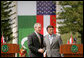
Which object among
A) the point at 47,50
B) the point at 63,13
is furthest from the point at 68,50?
the point at 63,13

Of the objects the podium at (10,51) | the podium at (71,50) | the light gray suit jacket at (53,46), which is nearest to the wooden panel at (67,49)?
the podium at (71,50)

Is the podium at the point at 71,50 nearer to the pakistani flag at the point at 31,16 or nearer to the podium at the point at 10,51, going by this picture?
the podium at the point at 10,51

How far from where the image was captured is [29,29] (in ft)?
92.0

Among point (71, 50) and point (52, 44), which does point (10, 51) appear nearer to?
point (52, 44)

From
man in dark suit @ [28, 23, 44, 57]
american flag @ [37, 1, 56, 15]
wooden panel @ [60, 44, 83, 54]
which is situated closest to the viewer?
man in dark suit @ [28, 23, 44, 57]

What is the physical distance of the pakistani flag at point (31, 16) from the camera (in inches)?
1099

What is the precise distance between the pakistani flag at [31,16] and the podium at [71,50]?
18397 mm

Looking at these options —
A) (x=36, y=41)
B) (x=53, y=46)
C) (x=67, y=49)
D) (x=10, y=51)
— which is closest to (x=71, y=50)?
(x=67, y=49)

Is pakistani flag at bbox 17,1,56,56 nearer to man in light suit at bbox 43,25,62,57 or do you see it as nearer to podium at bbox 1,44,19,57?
podium at bbox 1,44,19,57

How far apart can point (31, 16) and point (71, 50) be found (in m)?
18.8

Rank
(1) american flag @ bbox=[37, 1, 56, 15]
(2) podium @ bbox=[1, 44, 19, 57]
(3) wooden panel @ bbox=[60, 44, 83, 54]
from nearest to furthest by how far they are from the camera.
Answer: (3) wooden panel @ bbox=[60, 44, 83, 54] < (2) podium @ bbox=[1, 44, 19, 57] < (1) american flag @ bbox=[37, 1, 56, 15]

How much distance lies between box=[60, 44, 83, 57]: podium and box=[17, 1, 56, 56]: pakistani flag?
18397 millimetres

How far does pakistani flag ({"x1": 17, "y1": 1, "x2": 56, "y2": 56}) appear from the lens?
2791 centimetres

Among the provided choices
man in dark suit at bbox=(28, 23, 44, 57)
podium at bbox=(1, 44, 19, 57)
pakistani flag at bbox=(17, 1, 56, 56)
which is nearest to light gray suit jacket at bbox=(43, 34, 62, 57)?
podium at bbox=(1, 44, 19, 57)
